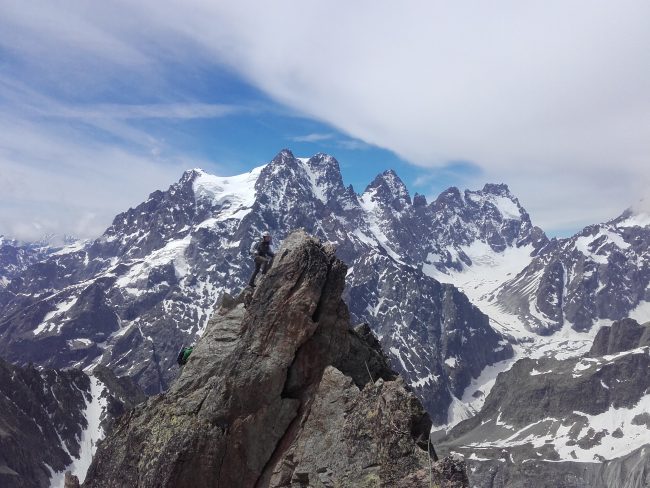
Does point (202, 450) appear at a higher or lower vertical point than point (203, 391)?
lower

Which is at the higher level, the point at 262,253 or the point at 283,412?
the point at 262,253

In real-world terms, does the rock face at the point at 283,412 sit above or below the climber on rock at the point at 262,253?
below

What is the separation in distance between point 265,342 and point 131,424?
26.8ft

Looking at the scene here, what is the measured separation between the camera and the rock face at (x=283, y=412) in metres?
21.5

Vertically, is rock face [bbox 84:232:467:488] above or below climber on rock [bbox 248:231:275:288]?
below

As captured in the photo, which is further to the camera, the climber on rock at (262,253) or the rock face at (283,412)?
the climber on rock at (262,253)

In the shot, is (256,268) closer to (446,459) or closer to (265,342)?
(265,342)

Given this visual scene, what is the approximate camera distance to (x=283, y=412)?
25.5 meters

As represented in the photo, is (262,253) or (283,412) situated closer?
(283,412)

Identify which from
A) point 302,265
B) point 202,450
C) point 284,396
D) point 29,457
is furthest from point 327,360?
point 29,457

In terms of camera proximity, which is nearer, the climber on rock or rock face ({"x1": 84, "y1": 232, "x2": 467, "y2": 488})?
rock face ({"x1": 84, "y1": 232, "x2": 467, "y2": 488})

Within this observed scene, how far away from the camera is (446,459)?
1881cm

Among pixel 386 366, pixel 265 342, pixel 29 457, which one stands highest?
pixel 265 342

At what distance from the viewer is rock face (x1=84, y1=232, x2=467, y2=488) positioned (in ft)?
70.4
